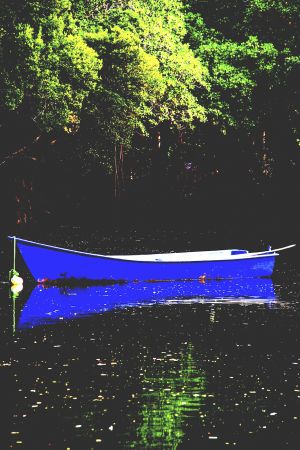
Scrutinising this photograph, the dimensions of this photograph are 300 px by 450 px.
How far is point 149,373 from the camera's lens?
13867 mm

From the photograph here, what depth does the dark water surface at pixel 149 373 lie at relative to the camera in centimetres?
1069

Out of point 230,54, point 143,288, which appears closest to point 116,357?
point 143,288

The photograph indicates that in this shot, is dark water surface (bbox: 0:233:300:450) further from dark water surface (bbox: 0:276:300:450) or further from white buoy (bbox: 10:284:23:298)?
white buoy (bbox: 10:284:23:298)

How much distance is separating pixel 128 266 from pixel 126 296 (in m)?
2.99

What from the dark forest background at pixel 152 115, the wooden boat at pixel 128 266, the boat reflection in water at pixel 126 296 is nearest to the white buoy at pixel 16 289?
the boat reflection in water at pixel 126 296

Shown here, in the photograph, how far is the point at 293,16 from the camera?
39.9 m

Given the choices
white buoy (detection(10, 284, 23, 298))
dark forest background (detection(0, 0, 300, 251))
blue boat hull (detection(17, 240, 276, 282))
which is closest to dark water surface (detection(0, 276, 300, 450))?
white buoy (detection(10, 284, 23, 298))

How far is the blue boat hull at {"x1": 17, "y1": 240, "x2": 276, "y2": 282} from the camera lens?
2572 centimetres

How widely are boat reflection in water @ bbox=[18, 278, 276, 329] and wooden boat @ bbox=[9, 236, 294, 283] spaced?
1.03ft

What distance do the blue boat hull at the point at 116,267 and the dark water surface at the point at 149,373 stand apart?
9.26ft

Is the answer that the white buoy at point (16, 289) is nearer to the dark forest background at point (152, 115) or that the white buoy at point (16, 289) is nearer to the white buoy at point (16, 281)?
the white buoy at point (16, 281)

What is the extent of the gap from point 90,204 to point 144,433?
1369 inches

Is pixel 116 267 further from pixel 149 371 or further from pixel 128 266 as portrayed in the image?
pixel 149 371

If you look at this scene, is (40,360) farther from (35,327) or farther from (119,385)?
(35,327)
